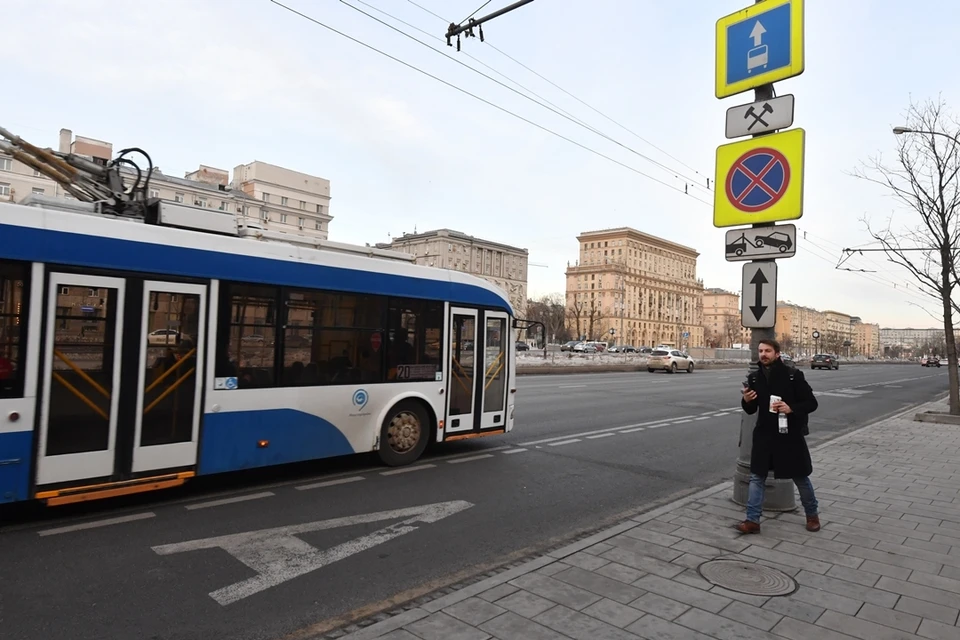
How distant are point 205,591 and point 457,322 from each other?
17.3 ft

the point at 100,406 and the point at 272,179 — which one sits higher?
the point at 272,179

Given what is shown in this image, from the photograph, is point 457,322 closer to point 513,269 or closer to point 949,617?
point 949,617

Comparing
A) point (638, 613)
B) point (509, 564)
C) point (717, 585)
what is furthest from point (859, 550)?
point (509, 564)

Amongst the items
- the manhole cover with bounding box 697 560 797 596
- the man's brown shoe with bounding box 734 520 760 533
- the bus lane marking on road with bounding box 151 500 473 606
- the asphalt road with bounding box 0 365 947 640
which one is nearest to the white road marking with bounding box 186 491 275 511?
the asphalt road with bounding box 0 365 947 640

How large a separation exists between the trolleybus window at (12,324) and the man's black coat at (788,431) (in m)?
6.68

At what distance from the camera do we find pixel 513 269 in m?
135

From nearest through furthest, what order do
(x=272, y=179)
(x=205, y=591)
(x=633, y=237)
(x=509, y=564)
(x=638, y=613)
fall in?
1. (x=638, y=613)
2. (x=205, y=591)
3. (x=509, y=564)
4. (x=272, y=179)
5. (x=633, y=237)

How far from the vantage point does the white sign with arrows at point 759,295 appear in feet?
21.7

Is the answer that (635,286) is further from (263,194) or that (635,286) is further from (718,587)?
(718,587)

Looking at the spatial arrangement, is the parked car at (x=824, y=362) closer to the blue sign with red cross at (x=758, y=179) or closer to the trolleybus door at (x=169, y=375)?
the blue sign with red cross at (x=758, y=179)

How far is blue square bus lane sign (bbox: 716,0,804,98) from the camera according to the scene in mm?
6496

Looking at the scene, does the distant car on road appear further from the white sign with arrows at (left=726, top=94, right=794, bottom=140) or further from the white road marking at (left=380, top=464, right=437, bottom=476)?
the white road marking at (left=380, top=464, right=437, bottom=476)

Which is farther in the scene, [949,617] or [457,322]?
[457,322]

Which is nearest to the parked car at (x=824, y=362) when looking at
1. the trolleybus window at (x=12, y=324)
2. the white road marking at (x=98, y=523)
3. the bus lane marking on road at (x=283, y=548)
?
the bus lane marking on road at (x=283, y=548)
